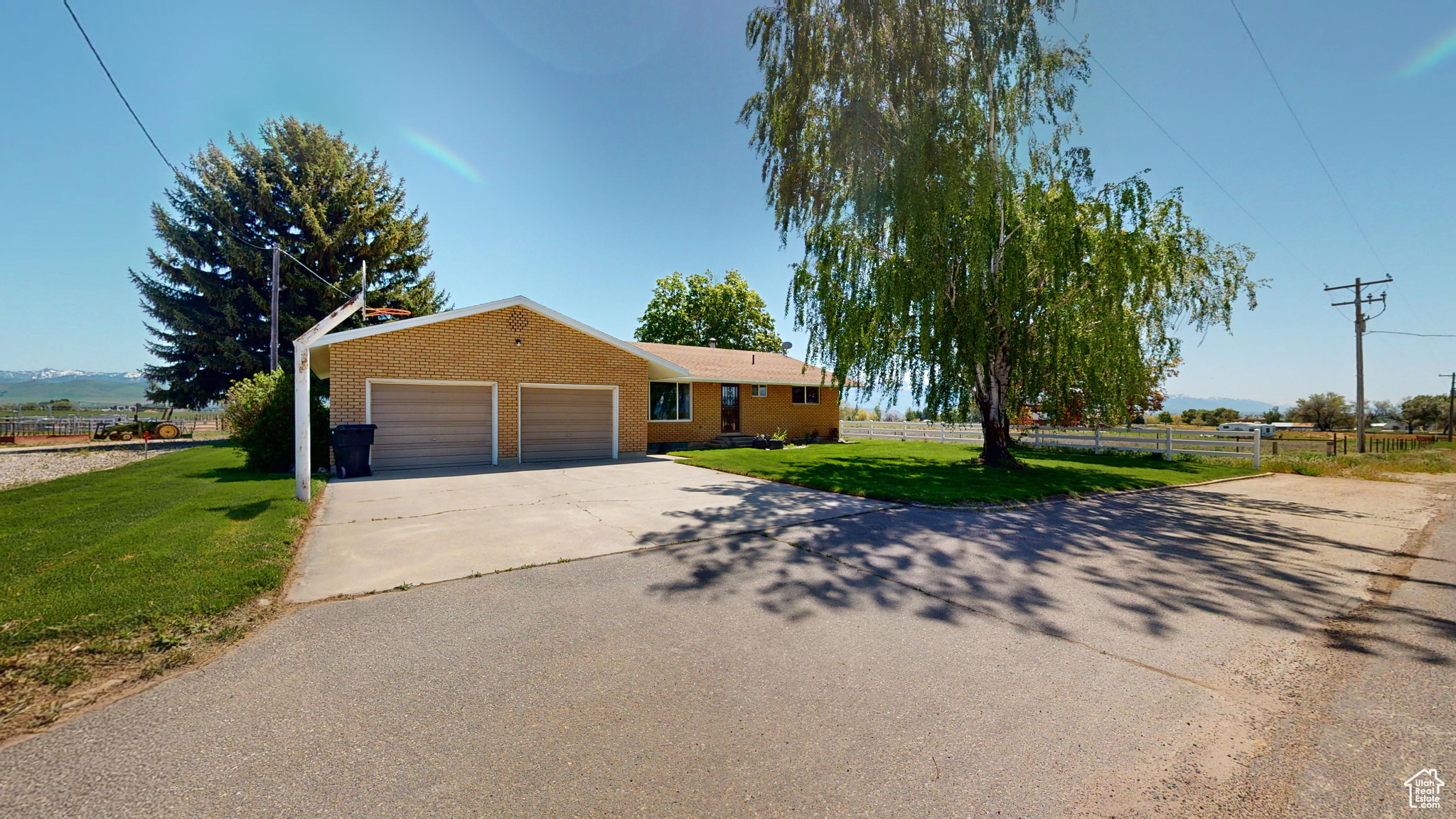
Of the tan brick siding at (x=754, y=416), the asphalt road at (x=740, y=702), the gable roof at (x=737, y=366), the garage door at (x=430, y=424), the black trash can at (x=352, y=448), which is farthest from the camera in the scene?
the gable roof at (x=737, y=366)

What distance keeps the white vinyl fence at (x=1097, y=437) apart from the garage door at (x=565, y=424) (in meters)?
8.80

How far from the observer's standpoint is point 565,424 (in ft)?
46.6

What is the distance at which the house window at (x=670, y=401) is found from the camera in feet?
57.3

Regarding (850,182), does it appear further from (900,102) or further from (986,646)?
(986,646)

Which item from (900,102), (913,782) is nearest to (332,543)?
(913,782)

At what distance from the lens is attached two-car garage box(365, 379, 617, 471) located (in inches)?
464

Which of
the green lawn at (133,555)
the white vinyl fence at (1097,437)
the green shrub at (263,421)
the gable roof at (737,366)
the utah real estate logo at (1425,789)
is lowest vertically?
the utah real estate logo at (1425,789)

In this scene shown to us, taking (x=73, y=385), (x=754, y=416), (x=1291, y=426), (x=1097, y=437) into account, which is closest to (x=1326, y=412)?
(x=1291, y=426)

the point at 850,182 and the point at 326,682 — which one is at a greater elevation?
the point at 850,182

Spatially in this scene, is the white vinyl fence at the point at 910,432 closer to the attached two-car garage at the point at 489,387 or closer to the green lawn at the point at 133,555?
the attached two-car garage at the point at 489,387

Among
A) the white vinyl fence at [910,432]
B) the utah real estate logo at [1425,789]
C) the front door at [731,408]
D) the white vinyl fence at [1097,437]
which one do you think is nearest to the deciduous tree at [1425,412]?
the white vinyl fence at [1097,437]

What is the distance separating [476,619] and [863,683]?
2.66 metres

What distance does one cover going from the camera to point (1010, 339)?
38.4ft

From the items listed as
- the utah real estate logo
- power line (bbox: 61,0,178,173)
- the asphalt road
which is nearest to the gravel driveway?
power line (bbox: 61,0,178,173)
